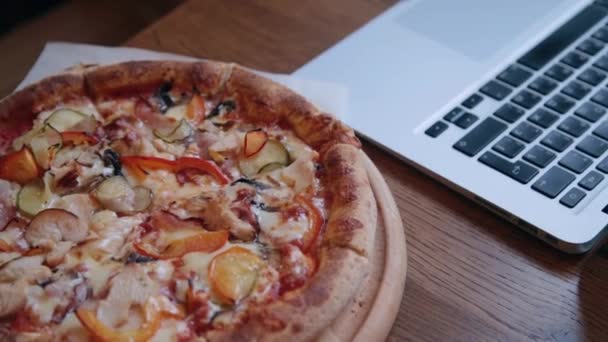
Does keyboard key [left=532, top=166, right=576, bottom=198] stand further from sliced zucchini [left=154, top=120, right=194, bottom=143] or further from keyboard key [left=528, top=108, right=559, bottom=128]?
sliced zucchini [left=154, top=120, right=194, bottom=143]

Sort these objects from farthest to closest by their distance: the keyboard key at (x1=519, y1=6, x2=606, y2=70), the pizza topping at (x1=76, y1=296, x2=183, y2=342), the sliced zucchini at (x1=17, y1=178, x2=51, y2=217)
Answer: the keyboard key at (x1=519, y1=6, x2=606, y2=70) → the sliced zucchini at (x1=17, y1=178, x2=51, y2=217) → the pizza topping at (x1=76, y1=296, x2=183, y2=342)

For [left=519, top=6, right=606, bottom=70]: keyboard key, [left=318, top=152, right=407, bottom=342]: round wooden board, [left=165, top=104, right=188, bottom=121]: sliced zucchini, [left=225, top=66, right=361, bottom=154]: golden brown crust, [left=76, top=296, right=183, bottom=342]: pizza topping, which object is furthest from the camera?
[left=519, top=6, right=606, bottom=70]: keyboard key

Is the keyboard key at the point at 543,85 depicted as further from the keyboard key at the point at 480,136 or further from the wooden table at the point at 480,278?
the wooden table at the point at 480,278

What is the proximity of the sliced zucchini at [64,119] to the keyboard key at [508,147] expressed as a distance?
2.94 ft

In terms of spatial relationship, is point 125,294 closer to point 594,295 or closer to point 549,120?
point 594,295

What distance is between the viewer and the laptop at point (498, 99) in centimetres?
151

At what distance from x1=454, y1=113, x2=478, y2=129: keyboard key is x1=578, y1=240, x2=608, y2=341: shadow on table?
0.40 m

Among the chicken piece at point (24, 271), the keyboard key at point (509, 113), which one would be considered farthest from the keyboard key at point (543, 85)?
the chicken piece at point (24, 271)

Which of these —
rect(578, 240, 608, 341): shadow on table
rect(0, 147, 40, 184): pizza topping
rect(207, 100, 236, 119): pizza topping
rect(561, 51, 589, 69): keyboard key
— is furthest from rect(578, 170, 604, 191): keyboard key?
rect(0, 147, 40, 184): pizza topping

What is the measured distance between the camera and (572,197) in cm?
149

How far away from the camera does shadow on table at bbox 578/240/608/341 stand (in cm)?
133

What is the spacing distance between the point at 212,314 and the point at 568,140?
2.83 ft

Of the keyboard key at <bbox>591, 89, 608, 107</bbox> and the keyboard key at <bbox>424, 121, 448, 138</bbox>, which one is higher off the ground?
the keyboard key at <bbox>424, 121, 448, 138</bbox>

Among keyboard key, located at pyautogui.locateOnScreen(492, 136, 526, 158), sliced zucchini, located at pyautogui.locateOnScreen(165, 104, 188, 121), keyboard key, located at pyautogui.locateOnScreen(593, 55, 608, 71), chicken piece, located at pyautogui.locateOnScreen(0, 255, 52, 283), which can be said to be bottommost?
keyboard key, located at pyautogui.locateOnScreen(593, 55, 608, 71)
